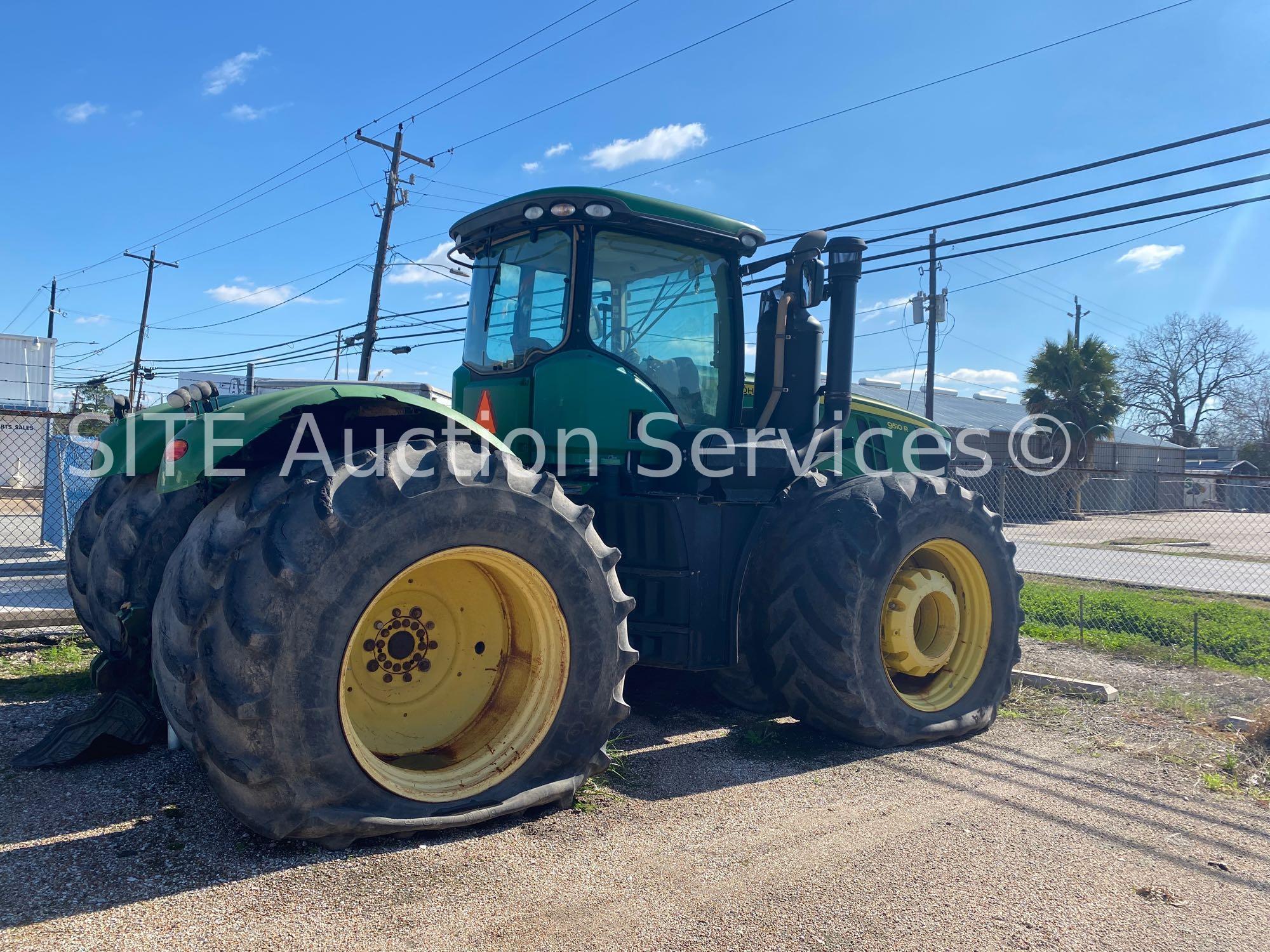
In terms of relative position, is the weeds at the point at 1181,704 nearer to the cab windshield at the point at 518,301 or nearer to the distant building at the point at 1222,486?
the cab windshield at the point at 518,301

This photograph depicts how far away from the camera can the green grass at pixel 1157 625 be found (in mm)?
8195

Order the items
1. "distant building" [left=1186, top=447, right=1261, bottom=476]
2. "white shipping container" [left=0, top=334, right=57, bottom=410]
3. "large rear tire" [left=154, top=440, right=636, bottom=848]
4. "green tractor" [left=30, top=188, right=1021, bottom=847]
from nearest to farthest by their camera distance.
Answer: "large rear tire" [left=154, top=440, right=636, bottom=848] → "green tractor" [left=30, top=188, right=1021, bottom=847] → "white shipping container" [left=0, top=334, right=57, bottom=410] → "distant building" [left=1186, top=447, right=1261, bottom=476]

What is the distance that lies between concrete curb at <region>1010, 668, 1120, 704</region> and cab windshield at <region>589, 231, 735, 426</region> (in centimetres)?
289

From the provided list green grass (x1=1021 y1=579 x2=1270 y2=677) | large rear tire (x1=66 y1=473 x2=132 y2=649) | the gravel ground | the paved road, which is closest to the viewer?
the gravel ground

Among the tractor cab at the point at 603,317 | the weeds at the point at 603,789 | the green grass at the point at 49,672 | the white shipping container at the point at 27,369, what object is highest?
the white shipping container at the point at 27,369

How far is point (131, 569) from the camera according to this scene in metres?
4.90

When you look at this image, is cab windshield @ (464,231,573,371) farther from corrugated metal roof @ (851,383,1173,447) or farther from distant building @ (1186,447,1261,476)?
distant building @ (1186,447,1261,476)

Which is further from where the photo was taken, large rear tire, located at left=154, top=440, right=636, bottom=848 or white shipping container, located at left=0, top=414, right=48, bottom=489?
white shipping container, located at left=0, top=414, right=48, bottom=489

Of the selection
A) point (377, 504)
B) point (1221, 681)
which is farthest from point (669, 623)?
point (1221, 681)

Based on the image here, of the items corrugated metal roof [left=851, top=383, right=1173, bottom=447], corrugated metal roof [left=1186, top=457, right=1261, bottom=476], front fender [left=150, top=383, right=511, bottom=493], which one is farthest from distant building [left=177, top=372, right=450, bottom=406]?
corrugated metal roof [left=1186, top=457, right=1261, bottom=476]

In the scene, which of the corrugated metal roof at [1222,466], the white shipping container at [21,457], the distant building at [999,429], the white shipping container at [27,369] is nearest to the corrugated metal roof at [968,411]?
the distant building at [999,429]

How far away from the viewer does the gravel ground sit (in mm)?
2836

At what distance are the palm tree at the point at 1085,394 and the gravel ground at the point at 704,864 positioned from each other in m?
33.6

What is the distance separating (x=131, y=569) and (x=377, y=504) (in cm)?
242
